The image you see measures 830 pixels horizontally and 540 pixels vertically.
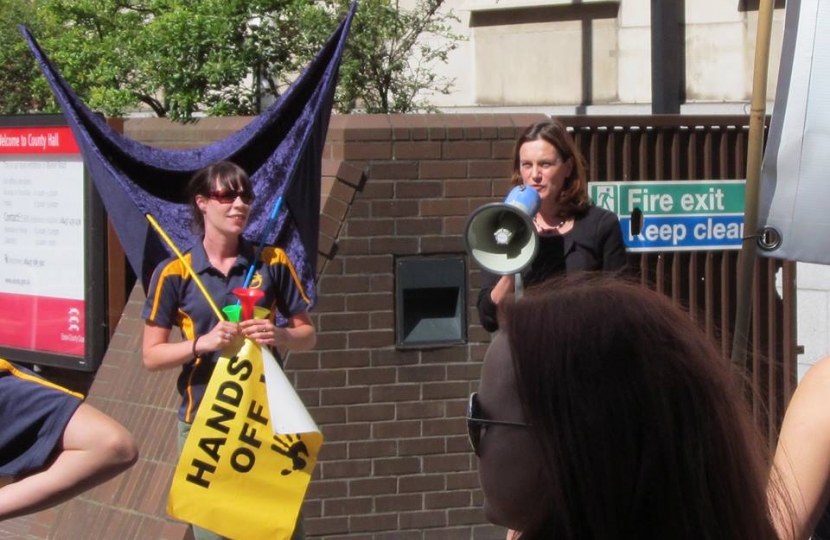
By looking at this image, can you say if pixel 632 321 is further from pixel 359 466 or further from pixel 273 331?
pixel 359 466

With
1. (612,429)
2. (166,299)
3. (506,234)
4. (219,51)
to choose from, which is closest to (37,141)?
(219,51)

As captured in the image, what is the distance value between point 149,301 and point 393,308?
1.85m

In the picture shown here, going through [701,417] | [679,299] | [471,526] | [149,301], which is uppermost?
[701,417]

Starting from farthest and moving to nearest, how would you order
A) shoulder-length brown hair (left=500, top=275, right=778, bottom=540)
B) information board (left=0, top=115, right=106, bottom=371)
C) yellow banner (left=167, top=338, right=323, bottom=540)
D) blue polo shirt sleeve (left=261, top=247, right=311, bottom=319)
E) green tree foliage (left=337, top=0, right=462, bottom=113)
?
green tree foliage (left=337, top=0, right=462, bottom=113) → information board (left=0, top=115, right=106, bottom=371) → blue polo shirt sleeve (left=261, top=247, right=311, bottom=319) → yellow banner (left=167, top=338, right=323, bottom=540) → shoulder-length brown hair (left=500, top=275, right=778, bottom=540)

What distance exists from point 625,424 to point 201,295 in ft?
11.0

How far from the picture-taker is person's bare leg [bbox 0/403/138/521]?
9.93 ft

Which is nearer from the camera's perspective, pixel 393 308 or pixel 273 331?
pixel 273 331

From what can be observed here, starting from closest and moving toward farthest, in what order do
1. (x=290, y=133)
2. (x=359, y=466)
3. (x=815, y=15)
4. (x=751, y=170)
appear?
(x=815, y=15), (x=751, y=170), (x=290, y=133), (x=359, y=466)

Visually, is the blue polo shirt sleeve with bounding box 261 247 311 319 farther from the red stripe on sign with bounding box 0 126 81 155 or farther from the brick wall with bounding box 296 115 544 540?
the red stripe on sign with bounding box 0 126 81 155

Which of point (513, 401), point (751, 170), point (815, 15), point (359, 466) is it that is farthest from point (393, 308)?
point (513, 401)

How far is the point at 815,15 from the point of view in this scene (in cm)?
433

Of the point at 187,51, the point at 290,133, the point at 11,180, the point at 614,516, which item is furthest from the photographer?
the point at 187,51

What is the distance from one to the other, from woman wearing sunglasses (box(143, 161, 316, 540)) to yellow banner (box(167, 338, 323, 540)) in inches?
3.8

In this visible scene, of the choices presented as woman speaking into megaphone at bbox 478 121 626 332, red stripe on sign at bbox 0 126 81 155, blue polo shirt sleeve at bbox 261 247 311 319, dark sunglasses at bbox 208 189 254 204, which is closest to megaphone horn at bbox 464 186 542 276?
woman speaking into megaphone at bbox 478 121 626 332
